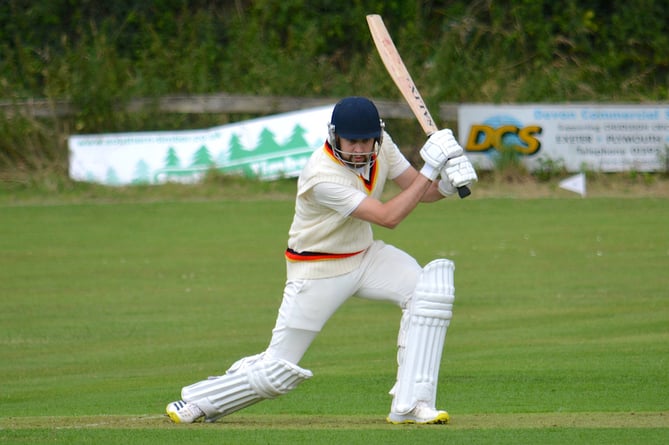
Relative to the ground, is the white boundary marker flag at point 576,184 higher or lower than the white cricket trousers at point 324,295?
higher

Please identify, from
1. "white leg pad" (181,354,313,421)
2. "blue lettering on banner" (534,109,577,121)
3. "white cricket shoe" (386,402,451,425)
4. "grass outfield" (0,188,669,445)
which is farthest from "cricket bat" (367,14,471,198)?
"blue lettering on banner" (534,109,577,121)

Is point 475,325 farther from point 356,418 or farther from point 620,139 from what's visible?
point 620,139

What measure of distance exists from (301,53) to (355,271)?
19.1m

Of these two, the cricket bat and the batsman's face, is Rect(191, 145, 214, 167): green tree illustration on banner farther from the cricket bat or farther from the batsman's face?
the batsman's face

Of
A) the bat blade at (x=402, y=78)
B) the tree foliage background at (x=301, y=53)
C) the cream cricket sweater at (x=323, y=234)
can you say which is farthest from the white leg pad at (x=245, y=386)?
the tree foliage background at (x=301, y=53)

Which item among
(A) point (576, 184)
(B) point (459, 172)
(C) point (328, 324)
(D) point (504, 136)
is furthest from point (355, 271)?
(D) point (504, 136)

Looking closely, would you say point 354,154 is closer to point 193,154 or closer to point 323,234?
point 323,234

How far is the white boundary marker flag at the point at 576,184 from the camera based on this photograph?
20094 millimetres

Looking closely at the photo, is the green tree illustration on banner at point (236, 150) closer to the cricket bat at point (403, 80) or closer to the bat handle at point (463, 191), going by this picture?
the cricket bat at point (403, 80)

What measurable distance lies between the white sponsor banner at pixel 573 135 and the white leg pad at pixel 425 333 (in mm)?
15005

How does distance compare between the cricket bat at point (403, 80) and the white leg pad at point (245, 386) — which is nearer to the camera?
the white leg pad at point (245, 386)

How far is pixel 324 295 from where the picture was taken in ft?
19.7

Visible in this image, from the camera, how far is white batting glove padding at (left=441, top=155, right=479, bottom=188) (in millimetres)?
5836

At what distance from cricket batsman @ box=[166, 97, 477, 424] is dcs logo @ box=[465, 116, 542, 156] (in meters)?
14.7
